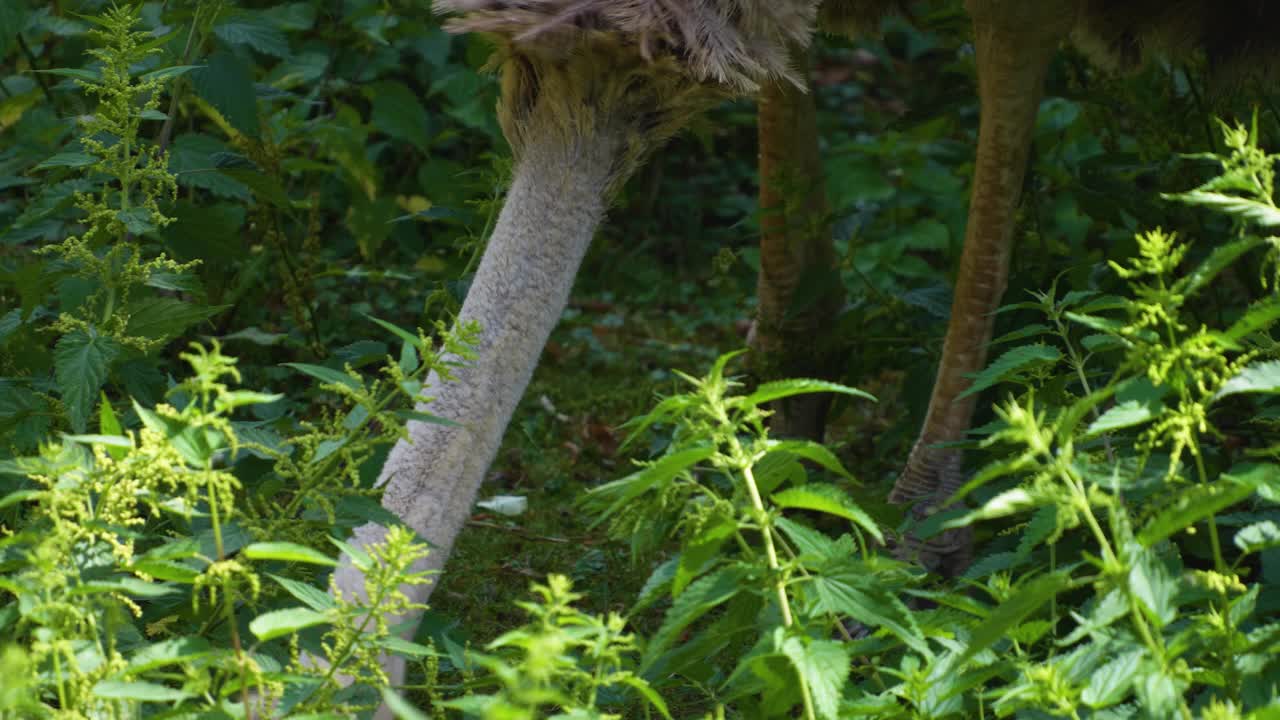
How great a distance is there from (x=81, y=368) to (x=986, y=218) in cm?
167

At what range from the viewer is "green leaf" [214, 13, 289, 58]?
253cm

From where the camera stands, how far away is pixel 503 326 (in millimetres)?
2076

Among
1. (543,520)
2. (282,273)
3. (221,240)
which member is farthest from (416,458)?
(282,273)

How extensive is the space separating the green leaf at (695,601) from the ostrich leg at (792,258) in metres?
1.64

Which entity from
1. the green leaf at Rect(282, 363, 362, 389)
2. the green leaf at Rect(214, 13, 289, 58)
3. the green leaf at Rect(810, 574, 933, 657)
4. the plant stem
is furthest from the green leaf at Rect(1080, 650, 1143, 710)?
the green leaf at Rect(214, 13, 289, 58)

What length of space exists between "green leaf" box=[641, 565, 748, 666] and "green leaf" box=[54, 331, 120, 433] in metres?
0.91

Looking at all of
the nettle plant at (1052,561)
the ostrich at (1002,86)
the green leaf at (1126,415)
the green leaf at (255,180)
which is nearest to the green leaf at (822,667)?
the nettle plant at (1052,561)

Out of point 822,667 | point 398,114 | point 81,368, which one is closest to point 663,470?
point 822,667

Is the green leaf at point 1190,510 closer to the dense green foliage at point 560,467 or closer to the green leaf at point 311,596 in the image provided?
the dense green foliage at point 560,467

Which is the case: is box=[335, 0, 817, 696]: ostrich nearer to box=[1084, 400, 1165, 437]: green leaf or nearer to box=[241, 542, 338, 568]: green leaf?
box=[241, 542, 338, 568]: green leaf

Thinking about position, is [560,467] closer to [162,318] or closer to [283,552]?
[162,318]

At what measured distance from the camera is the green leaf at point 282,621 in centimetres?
137

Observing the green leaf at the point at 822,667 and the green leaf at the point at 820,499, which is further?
the green leaf at the point at 820,499

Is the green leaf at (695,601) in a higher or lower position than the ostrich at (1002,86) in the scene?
lower
